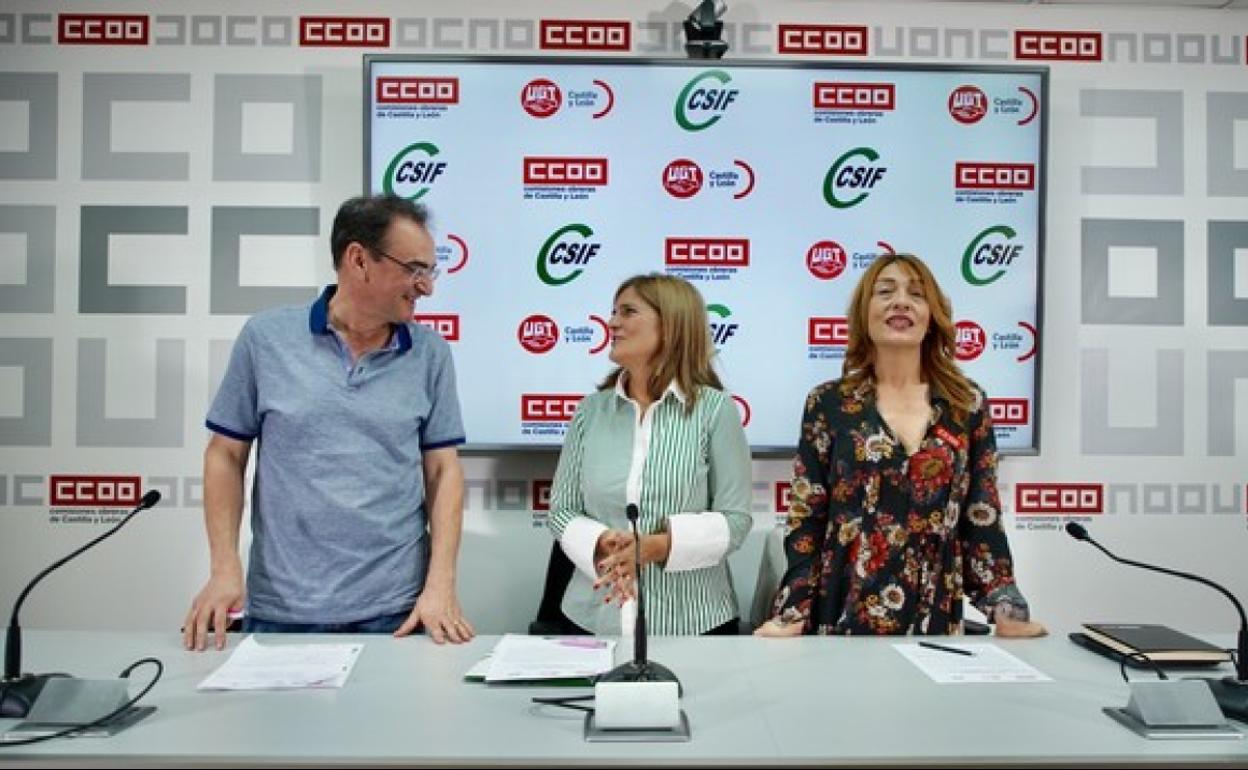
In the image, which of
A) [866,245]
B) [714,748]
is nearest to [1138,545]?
[866,245]

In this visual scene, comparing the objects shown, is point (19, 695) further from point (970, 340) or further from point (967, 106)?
point (967, 106)

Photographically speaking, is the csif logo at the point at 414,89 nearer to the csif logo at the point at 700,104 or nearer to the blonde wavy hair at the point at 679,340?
the csif logo at the point at 700,104

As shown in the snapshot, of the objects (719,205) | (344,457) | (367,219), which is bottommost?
(344,457)

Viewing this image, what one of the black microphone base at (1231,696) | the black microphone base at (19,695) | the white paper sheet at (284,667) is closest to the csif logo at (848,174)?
the black microphone base at (1231,696)

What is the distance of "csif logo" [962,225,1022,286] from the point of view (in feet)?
10.4

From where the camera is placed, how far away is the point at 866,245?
3.16 m

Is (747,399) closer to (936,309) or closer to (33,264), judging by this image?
(936,309)

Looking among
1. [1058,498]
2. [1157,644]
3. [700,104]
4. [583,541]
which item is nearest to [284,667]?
[583,541]

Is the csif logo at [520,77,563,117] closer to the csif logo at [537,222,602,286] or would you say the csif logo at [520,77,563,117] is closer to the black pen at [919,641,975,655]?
the csif logo at [537,222,602,286]

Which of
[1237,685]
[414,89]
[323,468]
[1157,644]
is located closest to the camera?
[1237,685]

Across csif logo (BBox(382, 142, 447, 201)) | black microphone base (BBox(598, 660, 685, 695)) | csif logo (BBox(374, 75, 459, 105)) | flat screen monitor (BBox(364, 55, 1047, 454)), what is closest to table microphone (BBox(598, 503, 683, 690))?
black microphone base (BBox(598, 660, 685, 695))

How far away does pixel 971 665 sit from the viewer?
5.68 ft

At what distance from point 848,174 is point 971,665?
1.91 meters

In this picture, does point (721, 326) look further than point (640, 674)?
Yes
